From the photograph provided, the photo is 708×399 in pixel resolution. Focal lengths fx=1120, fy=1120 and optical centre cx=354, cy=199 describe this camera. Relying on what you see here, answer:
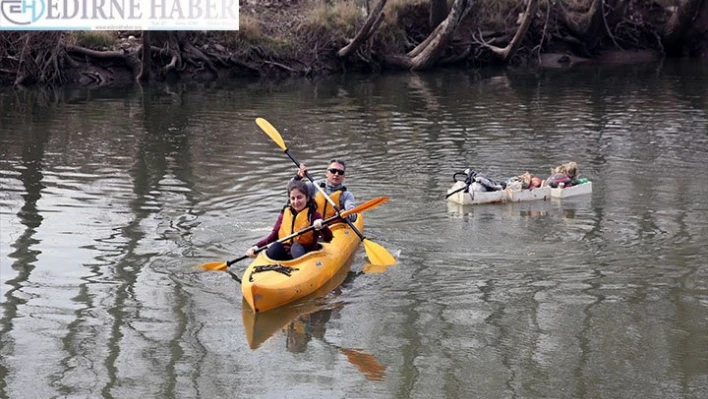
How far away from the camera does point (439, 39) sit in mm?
24531

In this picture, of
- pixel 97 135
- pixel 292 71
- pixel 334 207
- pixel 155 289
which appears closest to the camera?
pixel 155 289

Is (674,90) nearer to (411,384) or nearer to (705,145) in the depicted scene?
(705,145)

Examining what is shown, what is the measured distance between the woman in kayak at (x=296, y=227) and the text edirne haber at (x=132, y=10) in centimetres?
1419

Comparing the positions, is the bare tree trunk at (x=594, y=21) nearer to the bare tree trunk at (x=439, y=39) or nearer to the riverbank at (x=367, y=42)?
the riverbank at (x=367, y=42)

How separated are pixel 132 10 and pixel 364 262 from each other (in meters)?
14.7

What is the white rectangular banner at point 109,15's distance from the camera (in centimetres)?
2186

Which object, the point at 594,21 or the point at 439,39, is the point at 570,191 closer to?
the point at 439,39

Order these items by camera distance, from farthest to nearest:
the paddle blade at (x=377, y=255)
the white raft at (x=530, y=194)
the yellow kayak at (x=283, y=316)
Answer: the white raft at (x=530, y=194) < the paddle blade at (x=377, y=255) < the yellow kayak at (x=283, y=316)

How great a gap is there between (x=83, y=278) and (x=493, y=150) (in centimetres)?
674

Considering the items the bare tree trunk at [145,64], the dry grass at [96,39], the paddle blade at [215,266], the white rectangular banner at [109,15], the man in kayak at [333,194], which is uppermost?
the white rectangular banner at [109,15]

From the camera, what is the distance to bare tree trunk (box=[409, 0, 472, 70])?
2348 cm

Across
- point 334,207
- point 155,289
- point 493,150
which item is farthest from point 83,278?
point 493,150

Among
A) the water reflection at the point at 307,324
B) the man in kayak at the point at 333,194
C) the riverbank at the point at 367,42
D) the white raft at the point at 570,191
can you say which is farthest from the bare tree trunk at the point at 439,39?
the water reflection at the point at 307,324

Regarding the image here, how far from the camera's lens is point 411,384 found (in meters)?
6.79
